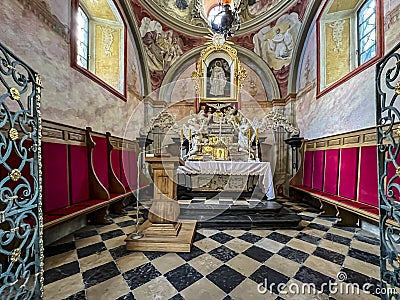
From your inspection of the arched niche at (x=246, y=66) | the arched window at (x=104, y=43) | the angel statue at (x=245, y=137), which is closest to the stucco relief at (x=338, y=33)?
the arched niche at (x=246, y=66)

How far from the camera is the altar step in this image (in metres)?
3.60

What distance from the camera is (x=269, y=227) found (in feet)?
11.8

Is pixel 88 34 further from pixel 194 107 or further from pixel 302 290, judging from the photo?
pixel 302 290

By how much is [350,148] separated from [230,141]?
10.2 feet

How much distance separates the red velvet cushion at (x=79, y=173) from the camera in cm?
342

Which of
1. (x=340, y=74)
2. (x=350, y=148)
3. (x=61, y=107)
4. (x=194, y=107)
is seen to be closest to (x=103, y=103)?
(x=61, y=107)

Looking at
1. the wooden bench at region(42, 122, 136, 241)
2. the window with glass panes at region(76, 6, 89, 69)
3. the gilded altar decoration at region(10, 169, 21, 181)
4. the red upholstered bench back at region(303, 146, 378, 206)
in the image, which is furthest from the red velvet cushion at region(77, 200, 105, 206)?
the red upholstered bench back at region(303, 146, 378, 206)

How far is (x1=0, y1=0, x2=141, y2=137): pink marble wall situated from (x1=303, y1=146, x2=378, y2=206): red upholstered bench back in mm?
4995

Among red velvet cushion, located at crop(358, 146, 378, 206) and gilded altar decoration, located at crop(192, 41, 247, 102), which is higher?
gilded altar decoration, located at crop(192, 41, 247, 102)

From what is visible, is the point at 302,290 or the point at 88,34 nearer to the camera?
the point at 302,290

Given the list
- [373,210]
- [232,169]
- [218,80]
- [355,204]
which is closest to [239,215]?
[232,169]

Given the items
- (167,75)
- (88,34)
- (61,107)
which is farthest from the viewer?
(167,75)

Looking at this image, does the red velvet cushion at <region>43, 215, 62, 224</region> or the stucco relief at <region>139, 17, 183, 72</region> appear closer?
the red velvet cushion at <region>43, 215, 62, 224</region>

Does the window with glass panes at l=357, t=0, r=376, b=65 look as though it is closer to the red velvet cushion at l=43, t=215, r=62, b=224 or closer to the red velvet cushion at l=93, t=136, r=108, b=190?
the red velvet cushion at l=93, t=136, r=108, b=190
